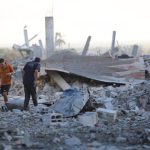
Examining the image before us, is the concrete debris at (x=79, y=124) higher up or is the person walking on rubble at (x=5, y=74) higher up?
the person walking on rubble at (x=5, y=74)

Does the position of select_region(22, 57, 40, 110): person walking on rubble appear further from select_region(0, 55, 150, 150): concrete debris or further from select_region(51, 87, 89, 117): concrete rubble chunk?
select_region(51, 87, 89, 117): concrete rubble chunk

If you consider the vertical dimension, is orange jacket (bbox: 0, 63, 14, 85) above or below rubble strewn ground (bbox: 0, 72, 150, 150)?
above

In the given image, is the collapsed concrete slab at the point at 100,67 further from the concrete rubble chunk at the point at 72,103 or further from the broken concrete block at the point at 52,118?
the broken concrete block at the point at 52,118

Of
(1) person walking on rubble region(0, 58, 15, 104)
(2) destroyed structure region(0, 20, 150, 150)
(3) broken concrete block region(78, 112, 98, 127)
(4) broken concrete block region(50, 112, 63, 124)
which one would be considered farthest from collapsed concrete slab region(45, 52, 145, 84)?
(3) broken concrete block region(78, 112, 98, 127)

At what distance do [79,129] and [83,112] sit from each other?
1.83 m

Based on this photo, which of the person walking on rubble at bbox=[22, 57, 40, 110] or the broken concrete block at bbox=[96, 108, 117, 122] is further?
the person walking on rubble at bbox=[22, 57, 40, 110]

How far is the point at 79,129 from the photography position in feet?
33.6

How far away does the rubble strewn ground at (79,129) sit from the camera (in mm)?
8703

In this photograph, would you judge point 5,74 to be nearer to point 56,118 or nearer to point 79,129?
point 56,118

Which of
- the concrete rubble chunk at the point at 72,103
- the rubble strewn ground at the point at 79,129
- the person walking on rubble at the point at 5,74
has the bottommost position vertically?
the rubble strewn ground at the point at 79,129

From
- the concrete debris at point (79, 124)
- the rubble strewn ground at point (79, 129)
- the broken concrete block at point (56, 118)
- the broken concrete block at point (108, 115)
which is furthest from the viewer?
the broken concrete block at point (108, 115)

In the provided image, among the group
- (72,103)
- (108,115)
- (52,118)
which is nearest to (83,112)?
(72,103)

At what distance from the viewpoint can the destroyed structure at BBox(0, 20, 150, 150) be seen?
8961mm

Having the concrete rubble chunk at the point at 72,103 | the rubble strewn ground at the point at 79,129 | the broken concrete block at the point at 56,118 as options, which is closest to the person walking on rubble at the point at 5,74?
the rubble strewn ground at the point at 79,129
